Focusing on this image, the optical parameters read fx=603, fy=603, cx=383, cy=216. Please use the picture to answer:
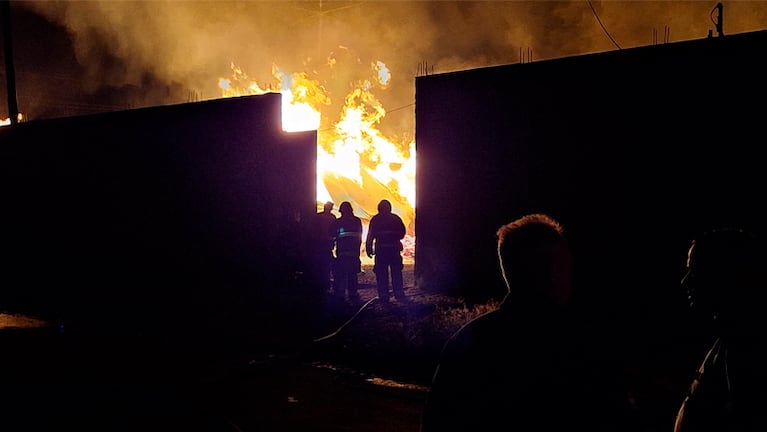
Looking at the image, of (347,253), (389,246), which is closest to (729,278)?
(389,246)

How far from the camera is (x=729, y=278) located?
89.9 inches

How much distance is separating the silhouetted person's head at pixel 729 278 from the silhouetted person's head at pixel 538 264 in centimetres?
66

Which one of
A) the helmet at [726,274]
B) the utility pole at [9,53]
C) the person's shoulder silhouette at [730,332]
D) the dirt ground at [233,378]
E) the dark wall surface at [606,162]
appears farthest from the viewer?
the utility pole at [9,53]

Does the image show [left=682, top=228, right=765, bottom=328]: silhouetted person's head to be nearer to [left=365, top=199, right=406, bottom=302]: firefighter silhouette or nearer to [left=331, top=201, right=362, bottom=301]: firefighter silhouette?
[left=365, top=199, right=406, bottom=302]: firefighter silhouette

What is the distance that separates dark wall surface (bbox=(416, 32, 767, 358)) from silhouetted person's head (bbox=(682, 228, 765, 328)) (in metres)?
6.52

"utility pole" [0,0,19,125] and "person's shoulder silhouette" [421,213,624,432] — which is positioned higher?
"utility pole" [0,0,19,125]

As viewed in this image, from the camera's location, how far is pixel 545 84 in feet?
31.5

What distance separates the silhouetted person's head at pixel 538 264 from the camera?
79.1 inches

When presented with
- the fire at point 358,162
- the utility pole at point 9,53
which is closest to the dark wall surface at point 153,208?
the utility pole at point 9,53

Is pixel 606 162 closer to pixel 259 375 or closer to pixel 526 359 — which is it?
pixel 259 375

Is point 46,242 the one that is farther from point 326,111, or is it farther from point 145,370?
point 326,111

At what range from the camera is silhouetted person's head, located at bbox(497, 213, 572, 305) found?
6.59ft

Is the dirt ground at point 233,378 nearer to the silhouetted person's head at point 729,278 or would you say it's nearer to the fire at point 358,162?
the silhouetted person's head at point 729,278

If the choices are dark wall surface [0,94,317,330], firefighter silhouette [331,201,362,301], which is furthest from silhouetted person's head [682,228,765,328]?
firefighter silhouette [331,201,362,301]
